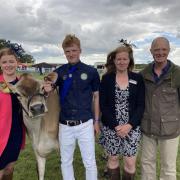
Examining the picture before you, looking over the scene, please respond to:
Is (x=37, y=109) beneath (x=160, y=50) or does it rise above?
beneath

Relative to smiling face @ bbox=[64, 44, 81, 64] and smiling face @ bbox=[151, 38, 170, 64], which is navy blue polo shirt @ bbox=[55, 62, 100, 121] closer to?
smiling face @ bbox=[64, 44, 81, 64]

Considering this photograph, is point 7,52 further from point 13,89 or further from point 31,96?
point 31,96

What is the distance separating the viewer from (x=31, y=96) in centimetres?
447

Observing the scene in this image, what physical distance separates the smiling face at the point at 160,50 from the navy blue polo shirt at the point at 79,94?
839 mm

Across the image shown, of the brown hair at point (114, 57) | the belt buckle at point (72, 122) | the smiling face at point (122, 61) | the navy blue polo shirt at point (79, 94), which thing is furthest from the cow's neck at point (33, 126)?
the smiling face at point (122, 61)

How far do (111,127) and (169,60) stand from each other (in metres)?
1.20

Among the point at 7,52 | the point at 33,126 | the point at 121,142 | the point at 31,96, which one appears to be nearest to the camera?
the point at 31,96

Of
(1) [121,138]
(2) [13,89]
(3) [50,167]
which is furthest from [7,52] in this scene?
(3) [50,167]

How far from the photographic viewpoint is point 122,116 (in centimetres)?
461

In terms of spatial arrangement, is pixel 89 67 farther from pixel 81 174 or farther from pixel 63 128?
pixel 81 174

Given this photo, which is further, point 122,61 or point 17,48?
point 17,48

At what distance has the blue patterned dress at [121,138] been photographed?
4.61m

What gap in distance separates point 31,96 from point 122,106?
1191mm

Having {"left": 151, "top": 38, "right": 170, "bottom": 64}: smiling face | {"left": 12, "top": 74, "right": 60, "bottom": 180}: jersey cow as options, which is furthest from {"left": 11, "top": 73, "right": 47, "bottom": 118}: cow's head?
{"left": 151, "top": 38, "right": 170, "bottom": 64}: smiling face
